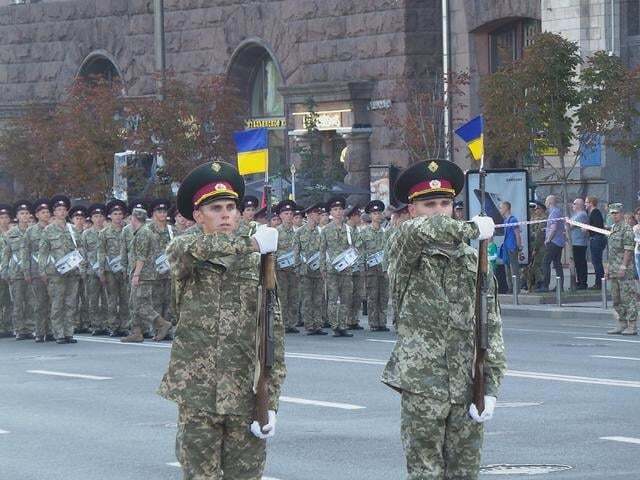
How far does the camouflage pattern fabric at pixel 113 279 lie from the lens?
26.6 metres

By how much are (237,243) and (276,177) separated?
3085 cm

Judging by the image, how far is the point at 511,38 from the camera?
1558 inches

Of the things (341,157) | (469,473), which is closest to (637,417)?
(469,473)

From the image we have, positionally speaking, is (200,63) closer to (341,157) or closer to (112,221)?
(341,157)

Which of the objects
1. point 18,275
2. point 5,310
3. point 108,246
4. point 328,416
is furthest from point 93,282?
point 328,416

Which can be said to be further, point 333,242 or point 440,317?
point 333,242

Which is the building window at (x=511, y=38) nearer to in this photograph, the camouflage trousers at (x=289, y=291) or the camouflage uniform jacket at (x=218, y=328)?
the camouflage trousers at (x=289, y=291)

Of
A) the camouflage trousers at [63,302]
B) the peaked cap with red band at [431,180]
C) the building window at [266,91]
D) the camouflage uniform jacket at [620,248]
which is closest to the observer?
the peaked cap with red band at [431,180]

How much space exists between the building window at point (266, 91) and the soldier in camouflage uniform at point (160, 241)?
68.6 feet

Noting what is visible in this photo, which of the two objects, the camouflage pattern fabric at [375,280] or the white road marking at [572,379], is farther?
the camouflage pattern fabric at [375,280]

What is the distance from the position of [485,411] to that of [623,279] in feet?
51.8

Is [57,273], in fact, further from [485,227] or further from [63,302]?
[485,227]

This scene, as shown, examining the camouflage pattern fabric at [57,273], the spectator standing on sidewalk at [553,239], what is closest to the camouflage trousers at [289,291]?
the camouflage pattern fabric at [57,273]

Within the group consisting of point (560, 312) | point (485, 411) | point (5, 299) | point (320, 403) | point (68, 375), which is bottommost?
point (320, 403)
